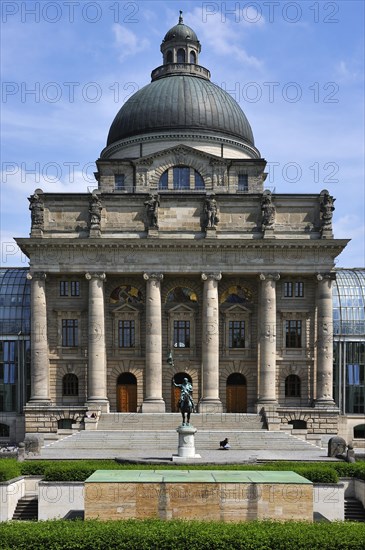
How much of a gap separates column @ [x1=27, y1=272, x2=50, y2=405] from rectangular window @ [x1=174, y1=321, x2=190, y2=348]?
11.7 metres

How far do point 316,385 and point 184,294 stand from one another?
1428cm

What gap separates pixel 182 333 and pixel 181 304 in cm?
267

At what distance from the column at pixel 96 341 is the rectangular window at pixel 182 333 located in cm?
687

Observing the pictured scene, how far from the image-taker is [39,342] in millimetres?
58000

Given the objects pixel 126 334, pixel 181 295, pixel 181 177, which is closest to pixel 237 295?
pixel 181 295

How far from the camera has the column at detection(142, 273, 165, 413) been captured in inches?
2277

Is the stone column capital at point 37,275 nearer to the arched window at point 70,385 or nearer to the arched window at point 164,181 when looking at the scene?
the arched window at point 70,385

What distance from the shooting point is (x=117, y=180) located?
66.2 metres

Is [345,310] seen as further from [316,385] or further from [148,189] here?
[148,189]

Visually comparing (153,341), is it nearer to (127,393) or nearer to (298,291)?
(127,393)

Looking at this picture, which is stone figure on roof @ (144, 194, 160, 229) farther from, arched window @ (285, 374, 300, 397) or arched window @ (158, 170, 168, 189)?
arched window @ (285, 374, 300, 397)

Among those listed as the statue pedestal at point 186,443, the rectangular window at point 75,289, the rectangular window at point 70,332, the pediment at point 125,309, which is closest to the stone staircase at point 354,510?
the statue pedestal at point 186,443

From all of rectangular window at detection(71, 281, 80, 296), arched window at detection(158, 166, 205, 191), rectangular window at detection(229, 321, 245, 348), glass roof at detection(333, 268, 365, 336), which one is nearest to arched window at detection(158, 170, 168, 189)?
arched window at detection(158, 166, 205, 191)

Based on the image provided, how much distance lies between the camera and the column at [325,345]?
58188 millimetres
